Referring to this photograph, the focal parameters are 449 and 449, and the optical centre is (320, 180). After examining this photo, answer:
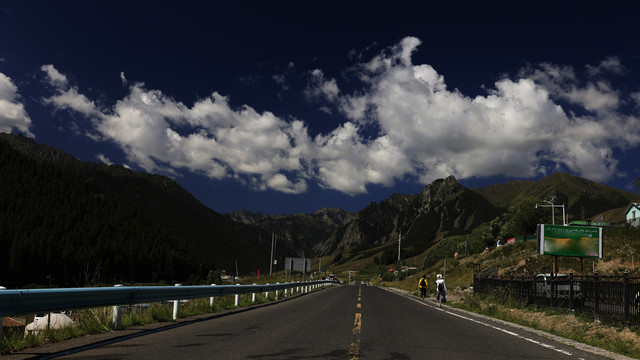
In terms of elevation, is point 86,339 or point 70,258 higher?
point 86,339

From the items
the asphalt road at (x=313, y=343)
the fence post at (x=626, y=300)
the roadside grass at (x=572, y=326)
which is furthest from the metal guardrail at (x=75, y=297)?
the fence post at (x=626, y=300)

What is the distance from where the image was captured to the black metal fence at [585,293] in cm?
1170

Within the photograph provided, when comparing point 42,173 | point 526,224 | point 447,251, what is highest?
point 42,173

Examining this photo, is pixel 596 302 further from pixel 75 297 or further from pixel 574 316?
pixel 75 297

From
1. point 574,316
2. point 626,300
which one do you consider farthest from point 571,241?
point 626,300

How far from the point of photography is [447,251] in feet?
478

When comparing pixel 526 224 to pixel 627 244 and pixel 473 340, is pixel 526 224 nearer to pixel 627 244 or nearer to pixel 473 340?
Answer: pixel 627 244

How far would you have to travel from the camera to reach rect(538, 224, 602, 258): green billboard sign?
32.0 meters

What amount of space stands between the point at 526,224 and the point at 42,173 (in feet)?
519

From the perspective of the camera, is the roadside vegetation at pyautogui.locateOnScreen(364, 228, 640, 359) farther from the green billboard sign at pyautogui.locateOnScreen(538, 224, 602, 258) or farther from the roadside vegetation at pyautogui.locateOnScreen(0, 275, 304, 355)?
the roadside vegetation at pyautogui.locateOnScreen(0, 275, 304, 355)

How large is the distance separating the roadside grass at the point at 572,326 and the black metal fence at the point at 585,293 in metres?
0.31

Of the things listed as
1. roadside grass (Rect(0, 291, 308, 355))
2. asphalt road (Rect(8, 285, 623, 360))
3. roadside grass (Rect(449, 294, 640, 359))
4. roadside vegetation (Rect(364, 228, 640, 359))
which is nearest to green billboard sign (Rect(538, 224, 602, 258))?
roadside vegetation (Rect(364, 228, 640, 359))

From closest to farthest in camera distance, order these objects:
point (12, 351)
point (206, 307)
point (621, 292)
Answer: point (12, 351) → point (621, 292) → point (206, 307)

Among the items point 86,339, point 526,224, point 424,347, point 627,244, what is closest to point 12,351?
point 86,339
